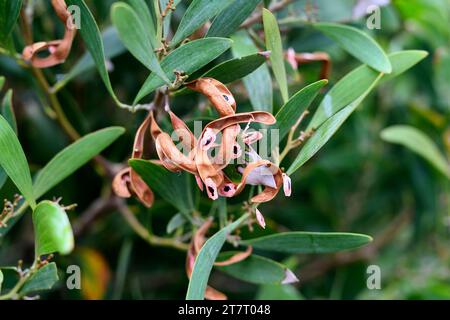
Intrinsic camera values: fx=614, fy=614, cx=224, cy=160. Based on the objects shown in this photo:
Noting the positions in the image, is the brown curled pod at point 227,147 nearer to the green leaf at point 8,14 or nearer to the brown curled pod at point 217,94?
the brown curled pod at point 217,94

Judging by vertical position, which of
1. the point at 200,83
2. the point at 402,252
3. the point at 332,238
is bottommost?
the point at 402,252

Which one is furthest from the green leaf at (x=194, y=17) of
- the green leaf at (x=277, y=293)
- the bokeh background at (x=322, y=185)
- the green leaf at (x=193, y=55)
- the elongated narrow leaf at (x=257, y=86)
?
the green leaf at (x=277, y=293)

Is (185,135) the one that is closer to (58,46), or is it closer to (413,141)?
(58,46)

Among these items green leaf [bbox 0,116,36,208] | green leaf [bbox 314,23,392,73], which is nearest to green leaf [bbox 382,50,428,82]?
green leaf [bbox 314,23,392,73]

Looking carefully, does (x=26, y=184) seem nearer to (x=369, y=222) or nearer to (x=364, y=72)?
(x=364, y=72)

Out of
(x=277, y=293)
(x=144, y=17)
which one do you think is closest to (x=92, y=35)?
(x=144, y=17)
